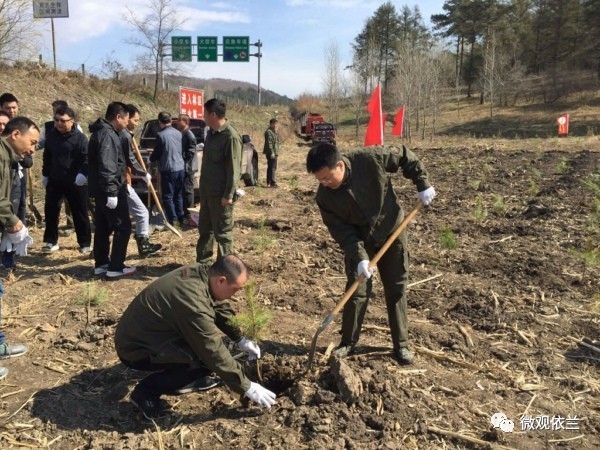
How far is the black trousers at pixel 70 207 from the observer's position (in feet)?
20.8

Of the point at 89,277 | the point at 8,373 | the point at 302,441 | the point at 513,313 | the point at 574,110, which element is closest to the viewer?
the point at 302,441

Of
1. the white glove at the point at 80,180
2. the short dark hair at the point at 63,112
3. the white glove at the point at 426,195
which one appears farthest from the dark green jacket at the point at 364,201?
the short dark hair at the point at 63,112

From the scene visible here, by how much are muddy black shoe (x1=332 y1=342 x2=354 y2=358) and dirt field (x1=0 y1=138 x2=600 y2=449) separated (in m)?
0.08

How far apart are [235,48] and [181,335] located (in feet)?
97.0

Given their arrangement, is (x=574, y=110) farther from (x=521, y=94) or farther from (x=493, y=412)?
(x=493, y=412)

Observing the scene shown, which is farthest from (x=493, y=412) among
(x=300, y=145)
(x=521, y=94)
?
(x=521, y=94)

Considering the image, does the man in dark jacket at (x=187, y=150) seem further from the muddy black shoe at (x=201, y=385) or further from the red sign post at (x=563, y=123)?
the red sign post at (x=563, y=123)

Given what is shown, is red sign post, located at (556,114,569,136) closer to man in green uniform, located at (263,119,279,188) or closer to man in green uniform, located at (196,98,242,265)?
man in green uniform, located at (263,119,279,188)

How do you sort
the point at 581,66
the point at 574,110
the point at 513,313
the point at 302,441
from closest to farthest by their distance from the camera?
1. the point at 302,441
2. the point at 513,313
3. the point at 574,110
4. the point at 581,66

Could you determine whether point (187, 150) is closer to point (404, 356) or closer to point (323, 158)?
point (323, 158)

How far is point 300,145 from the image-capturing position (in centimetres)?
3169

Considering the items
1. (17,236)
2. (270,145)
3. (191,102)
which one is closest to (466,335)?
(17,236)

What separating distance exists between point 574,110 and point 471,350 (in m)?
43.1

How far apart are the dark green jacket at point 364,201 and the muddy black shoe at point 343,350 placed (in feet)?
2.62
